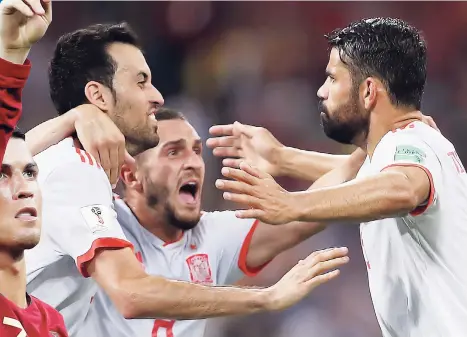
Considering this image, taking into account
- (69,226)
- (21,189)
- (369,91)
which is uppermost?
(369,91)

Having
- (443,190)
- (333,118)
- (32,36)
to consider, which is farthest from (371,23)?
(32,36)

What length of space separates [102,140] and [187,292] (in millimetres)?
A: 829

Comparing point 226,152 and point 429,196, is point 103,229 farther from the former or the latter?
point 226,152

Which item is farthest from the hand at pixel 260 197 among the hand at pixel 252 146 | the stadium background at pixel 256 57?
the stadium background at pixel 256 57

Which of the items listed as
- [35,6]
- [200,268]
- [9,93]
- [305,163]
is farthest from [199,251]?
[35,6]

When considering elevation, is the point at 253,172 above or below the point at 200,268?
above

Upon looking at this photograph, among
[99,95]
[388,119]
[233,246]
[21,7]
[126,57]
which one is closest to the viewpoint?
[21,7]

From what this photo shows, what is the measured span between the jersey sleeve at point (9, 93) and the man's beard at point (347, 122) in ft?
5.66

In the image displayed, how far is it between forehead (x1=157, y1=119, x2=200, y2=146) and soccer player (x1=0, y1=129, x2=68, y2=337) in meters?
1.76

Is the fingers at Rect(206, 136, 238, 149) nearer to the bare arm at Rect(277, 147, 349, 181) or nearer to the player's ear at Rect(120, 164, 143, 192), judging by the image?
the bare arm at Rect(277, 147, 349, 181)

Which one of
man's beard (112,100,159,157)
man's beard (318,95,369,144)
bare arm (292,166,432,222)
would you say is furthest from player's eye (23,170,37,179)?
man's beard (318,95,369,144)

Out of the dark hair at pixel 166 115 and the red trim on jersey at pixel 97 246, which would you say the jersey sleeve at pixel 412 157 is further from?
the dark hair at pixel 166 115

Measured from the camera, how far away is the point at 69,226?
350cm

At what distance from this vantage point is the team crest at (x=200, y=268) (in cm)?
461
